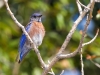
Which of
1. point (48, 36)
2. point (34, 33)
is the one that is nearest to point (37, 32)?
point (34, 33)

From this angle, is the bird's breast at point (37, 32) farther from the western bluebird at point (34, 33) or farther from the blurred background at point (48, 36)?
the blurred background at point (48, 36)

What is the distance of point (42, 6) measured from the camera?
671cm

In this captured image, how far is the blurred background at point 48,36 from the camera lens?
21.3 feet

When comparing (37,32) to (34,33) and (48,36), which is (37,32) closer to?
(34,33)

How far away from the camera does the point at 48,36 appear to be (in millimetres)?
6828

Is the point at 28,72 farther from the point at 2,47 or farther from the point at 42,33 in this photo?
the point at 42,33

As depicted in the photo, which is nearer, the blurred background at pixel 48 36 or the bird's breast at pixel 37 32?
the bird's breast at pixel 37 32

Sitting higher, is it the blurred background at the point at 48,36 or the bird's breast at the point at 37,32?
the bird's breast at the point at 37,32

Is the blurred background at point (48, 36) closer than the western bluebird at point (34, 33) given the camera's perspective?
No

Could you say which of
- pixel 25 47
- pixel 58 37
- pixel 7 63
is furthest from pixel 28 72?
pixel 25 47

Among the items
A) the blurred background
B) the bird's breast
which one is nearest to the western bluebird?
the bird's breast

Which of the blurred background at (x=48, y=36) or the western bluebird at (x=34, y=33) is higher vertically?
the western bluebird at (x=34, y=33)

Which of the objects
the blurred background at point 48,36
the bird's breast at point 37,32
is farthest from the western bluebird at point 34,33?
the blurred background at point 48,36

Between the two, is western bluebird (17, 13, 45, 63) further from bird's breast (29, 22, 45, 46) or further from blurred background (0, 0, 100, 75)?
blurred background (0, 0, 100, 75)
